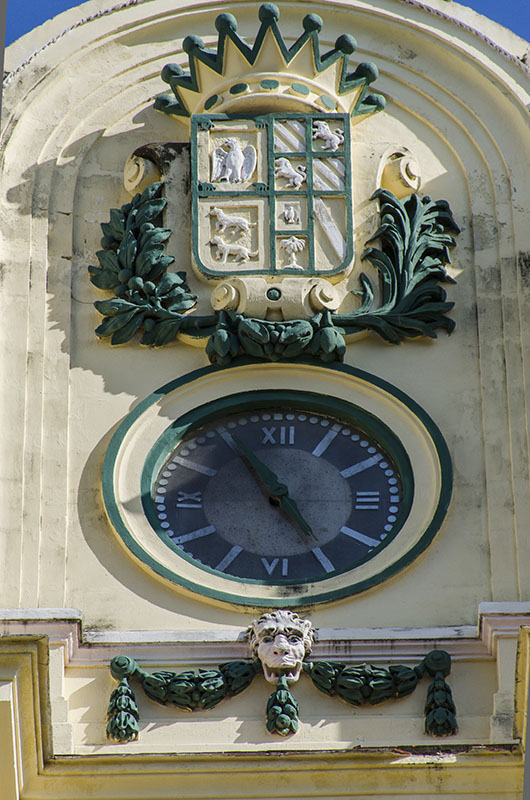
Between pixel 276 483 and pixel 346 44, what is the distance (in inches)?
115

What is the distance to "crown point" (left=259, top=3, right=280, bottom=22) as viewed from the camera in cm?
1585

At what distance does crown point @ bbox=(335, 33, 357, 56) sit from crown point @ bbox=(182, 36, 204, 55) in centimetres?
83

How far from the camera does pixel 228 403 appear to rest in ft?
49.6

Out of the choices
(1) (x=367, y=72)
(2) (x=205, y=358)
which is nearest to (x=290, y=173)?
(1) (x=367, y=72)

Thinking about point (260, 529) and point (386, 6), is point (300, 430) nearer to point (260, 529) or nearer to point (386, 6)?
point (260, 529)

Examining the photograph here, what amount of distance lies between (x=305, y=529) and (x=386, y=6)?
3.80m

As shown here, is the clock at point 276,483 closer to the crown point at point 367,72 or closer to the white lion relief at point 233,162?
the white lion relief at point 233,162

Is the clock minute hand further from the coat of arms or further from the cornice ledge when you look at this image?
the coat of arms

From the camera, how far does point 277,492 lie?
14.7m

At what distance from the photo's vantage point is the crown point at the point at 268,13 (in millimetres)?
15852

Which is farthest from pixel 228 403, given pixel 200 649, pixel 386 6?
pixel 386 6

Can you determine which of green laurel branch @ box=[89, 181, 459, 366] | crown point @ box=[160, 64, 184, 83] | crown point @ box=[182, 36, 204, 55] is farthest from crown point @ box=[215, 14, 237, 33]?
green laurel branch @ box=[89, 181, 459, 366]

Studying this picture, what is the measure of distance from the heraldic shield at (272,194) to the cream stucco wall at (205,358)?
0.21 metres

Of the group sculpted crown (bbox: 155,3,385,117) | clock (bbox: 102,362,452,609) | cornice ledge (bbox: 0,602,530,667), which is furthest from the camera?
sculpted crown (bbox: 155,3,385,117)
